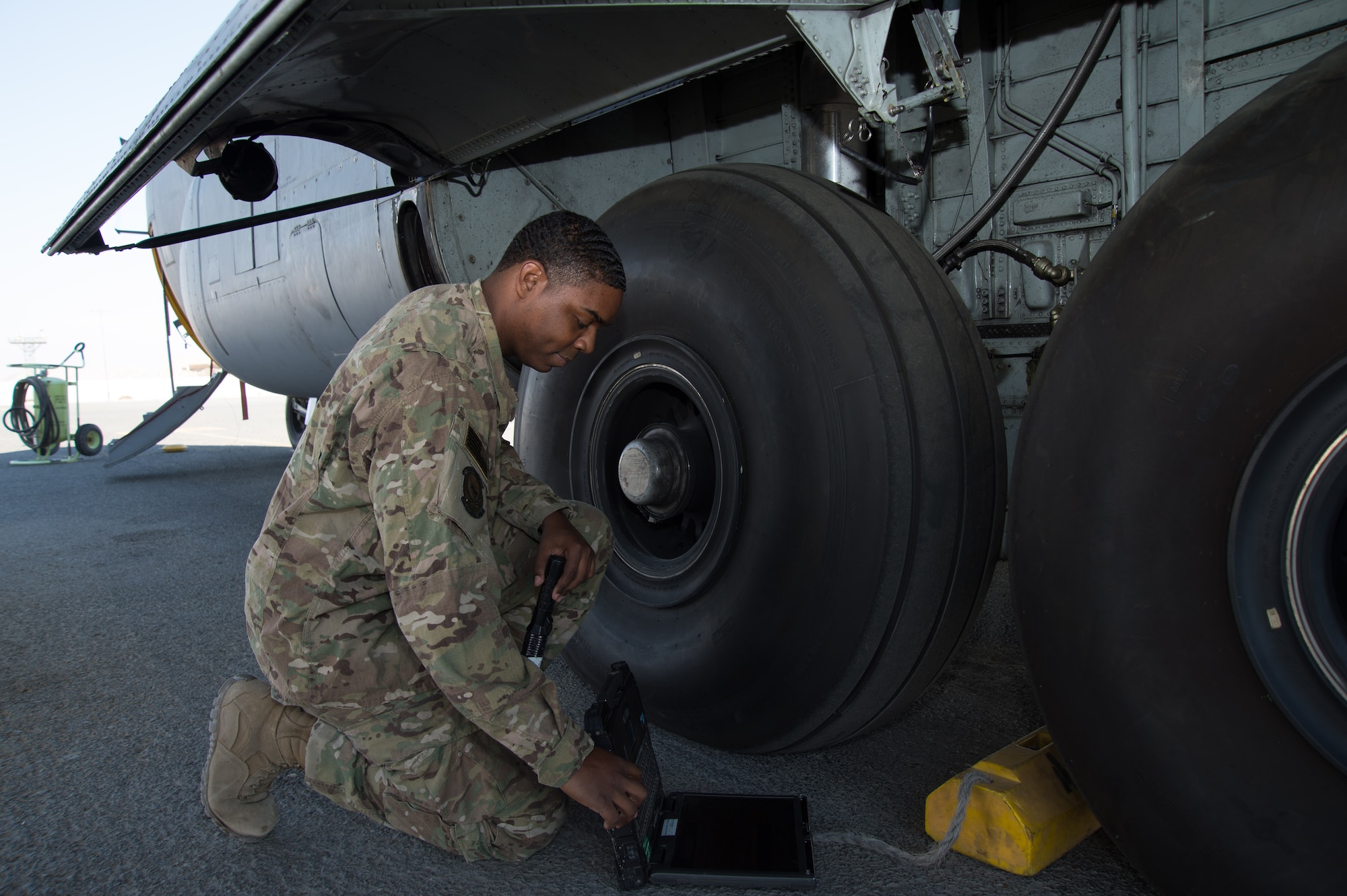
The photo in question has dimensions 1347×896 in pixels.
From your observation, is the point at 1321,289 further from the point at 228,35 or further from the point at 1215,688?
the point at 228,35

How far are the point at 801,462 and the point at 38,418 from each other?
868 cm

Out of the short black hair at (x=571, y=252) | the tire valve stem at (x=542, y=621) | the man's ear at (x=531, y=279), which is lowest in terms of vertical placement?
the tire valve stem at (x=542, y=621)

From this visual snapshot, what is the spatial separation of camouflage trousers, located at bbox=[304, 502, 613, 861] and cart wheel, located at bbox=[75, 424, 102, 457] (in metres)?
8.05

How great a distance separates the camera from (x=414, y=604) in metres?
1.13

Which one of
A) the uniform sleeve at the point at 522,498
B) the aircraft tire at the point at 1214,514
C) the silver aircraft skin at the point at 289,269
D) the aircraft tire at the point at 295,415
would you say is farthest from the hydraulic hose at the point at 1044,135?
the aircraft tire at the point at 295,415

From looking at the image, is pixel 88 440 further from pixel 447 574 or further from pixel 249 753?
pixel 447 574

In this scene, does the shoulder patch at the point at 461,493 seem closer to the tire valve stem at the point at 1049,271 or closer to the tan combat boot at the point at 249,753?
the tan combat boot at the point at 249,753

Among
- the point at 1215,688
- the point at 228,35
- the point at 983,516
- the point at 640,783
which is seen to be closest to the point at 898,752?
the point at 983,516

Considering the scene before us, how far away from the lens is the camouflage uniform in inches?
44.9

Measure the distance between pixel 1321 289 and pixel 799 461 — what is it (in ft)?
2.33

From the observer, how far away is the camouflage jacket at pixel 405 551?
3.72ft

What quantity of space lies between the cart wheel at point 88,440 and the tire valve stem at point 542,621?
8.18m

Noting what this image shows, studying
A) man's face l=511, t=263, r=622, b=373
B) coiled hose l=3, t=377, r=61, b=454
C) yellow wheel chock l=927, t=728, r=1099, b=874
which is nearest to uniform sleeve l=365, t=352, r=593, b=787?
man's face l=511, t=263, r=622, b=373

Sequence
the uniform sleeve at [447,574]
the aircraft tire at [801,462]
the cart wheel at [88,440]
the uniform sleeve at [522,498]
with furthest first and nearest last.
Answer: the cart wheel at [88,440] → the uniform sleeve at [522,498] → the aircraft tire at [801,462] → the uniform sleeve at [447,574]
